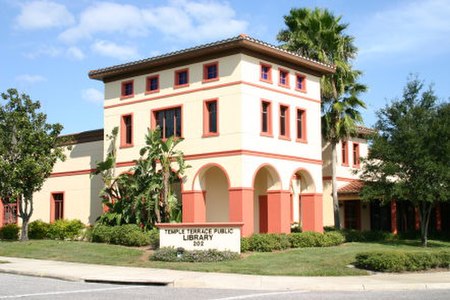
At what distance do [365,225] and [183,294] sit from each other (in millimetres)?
26372

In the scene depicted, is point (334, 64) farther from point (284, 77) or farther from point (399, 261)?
point (399, 261)

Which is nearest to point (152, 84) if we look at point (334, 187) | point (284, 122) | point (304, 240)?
point (284, 122)

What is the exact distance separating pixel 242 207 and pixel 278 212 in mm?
2349

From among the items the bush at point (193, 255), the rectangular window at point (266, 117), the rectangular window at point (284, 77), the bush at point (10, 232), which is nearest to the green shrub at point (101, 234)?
the bush at point (193, 255)

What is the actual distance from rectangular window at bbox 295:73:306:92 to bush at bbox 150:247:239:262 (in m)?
10.7

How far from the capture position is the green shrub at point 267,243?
987 inches

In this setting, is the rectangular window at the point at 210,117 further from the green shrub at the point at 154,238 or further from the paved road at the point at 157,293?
the paved road at the point at 157,293

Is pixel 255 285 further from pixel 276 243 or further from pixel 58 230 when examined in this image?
pixel 58 230

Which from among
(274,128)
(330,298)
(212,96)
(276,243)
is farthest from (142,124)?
(330,298)

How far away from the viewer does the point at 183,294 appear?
14617 millimetres

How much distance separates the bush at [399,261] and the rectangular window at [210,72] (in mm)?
11524

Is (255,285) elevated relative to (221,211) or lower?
lower

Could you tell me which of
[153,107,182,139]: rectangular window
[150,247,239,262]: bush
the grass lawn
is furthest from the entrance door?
[150,247,239,262]: bush

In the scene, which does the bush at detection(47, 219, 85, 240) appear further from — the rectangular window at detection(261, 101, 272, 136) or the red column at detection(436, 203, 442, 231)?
the red column at detection(436, 203, 442, 231)
